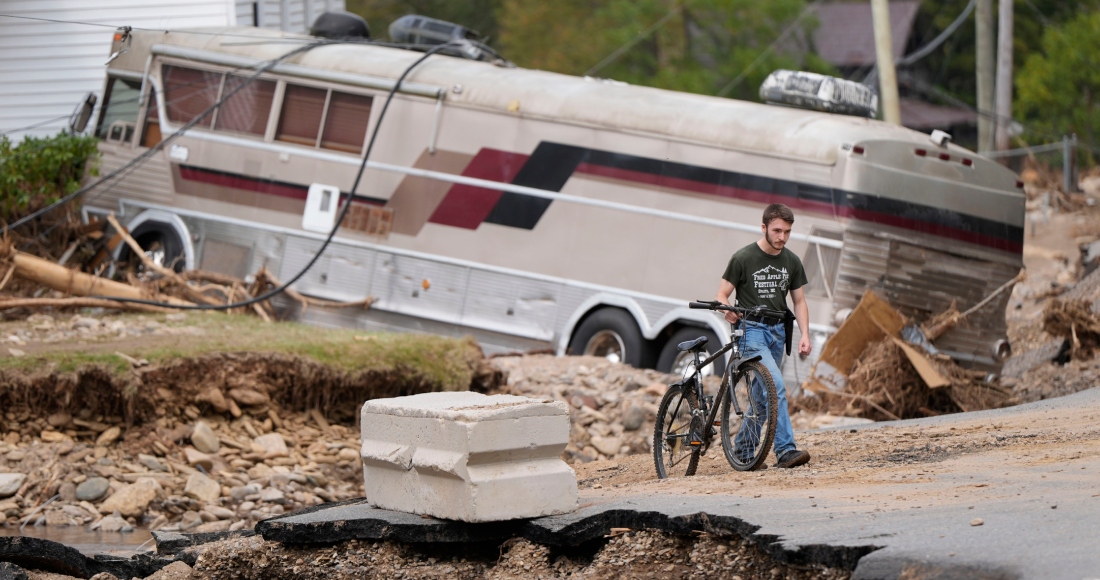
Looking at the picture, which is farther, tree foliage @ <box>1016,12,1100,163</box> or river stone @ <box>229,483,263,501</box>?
tree foliage @ <box>1016,12,1100,163</box>

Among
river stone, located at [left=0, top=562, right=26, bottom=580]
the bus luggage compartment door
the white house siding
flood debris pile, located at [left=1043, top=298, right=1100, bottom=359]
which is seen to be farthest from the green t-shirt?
the white house siding

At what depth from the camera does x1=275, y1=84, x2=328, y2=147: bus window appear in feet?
53.4

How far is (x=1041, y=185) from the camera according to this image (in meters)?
28.9

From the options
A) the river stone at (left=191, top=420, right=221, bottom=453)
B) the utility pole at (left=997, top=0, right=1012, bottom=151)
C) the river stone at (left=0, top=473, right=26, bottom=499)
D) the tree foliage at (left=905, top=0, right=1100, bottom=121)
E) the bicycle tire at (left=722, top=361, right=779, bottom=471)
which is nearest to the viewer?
the bicycle tire at (left=722, top=361, right=779, bottom=471)

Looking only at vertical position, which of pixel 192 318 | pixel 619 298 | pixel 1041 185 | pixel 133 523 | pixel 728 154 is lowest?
pixel 133 523

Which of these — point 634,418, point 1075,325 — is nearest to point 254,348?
point 634,418

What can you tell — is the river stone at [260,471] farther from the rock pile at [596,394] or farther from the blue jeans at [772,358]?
the blue jeans at [772,358]

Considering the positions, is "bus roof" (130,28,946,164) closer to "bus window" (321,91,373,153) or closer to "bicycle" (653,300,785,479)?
"bus window" (321,91,373,153)

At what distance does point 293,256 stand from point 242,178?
3.92 ft

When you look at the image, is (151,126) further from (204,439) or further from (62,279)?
(204,439)

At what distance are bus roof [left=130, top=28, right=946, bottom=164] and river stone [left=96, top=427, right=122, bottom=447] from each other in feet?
18.7

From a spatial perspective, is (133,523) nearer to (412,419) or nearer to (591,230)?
(412,419)

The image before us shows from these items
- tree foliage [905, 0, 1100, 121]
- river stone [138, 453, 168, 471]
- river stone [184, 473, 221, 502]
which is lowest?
river stone [184, 473, 221, 502]

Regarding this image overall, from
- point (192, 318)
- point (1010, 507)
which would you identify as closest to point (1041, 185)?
point (192, 318)
